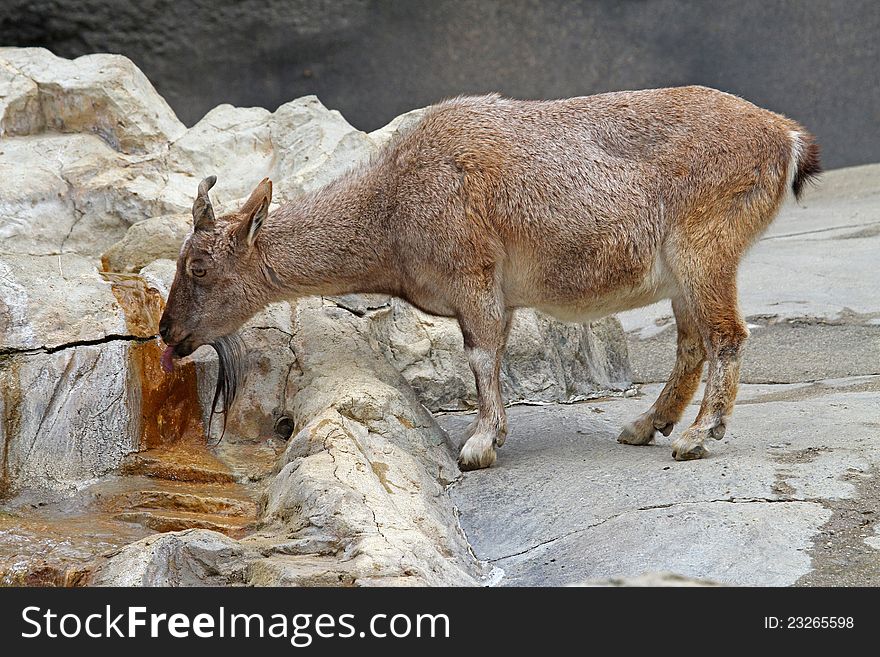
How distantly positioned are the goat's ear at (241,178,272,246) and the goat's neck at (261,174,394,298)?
0.31 ft

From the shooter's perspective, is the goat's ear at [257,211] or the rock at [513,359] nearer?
the goat's ear at [257,211]

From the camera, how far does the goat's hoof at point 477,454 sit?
5.58 metres

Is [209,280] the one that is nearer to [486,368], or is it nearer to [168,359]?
[168,359]

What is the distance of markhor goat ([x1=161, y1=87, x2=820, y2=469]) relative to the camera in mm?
5578

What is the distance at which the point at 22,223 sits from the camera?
7.39 m

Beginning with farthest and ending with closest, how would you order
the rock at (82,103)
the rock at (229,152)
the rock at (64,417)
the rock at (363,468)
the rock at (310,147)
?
1. the rock at (82,103)
2. the rock at (229,152)
3. the rock at (310,147)
4. the rock at (64,417)
5. the rock at (363,468)

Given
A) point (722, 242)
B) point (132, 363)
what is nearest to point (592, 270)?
point (722, 242)

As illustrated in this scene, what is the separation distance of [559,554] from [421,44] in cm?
1026

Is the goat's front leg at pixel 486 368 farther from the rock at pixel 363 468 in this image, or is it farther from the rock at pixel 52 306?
the rock at pixel 52 306

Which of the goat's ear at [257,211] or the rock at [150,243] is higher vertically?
the goat's ear at [257,211]

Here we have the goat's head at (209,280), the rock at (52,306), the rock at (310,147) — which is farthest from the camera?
the rock at (310,147)

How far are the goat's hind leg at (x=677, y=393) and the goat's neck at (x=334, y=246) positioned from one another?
4.93 ft

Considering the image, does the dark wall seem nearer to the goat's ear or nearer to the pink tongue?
the goat's ear

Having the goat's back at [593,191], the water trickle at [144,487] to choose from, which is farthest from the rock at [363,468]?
the goat's back at [593,191]
